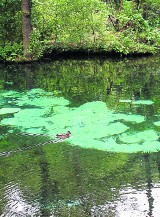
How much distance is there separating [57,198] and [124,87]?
261 inches

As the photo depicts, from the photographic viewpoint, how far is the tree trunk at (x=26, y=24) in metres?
14.8

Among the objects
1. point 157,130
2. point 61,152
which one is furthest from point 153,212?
point 157,130

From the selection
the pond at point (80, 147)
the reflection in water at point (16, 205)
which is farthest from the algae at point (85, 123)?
the reflection in water at point (16, 205)

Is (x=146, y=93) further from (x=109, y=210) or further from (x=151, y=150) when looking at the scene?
(x=109, y=210)

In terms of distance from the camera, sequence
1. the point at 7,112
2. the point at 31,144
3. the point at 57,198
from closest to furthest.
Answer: the point at 57,198, the point at 31,144, the point at 7,112

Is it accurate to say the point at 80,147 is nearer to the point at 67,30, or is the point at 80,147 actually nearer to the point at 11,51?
the point at 11,51

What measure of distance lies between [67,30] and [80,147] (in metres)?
10.9

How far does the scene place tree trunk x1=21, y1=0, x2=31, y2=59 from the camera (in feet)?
→ 48.6

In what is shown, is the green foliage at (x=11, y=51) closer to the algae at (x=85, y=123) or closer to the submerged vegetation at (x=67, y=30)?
the submerged vegetation at (x=67, y=30)

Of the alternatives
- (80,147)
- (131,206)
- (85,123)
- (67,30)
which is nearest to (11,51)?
(67,30)

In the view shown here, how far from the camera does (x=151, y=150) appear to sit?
6.23 metres

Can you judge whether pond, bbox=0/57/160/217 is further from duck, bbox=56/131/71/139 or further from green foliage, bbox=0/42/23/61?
green foliage, bbox=0/42/23/61

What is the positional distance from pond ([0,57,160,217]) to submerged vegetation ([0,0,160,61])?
3704 mm

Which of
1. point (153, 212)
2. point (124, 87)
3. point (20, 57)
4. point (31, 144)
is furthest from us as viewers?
point (20, 57)
